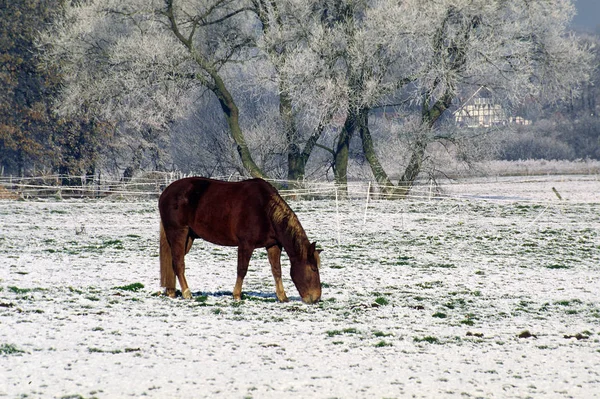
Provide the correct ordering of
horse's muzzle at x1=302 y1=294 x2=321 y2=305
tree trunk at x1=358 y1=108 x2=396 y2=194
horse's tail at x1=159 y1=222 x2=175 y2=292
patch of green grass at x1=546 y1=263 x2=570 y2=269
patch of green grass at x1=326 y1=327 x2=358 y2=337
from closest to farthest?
patch of green grass at x1=326 y1=327 x2=358 y2=337 → horse's muzzle at x1=302 y1=294 x2=321 y2=305 → horse's tail at x1=159 y1=222 x2=175 y2=292 → patch of green grass at x1=546 y1=263 x2=570 y2=269 → tree trunk at x1=358 y1=108 x2=396 y2=194

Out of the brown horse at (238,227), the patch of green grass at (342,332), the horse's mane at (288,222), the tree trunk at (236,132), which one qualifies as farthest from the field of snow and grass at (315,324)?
the tree trunk at (236,132)

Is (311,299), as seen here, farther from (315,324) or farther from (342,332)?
(342,332)

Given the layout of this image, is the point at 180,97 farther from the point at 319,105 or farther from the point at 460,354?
the point at 460,354

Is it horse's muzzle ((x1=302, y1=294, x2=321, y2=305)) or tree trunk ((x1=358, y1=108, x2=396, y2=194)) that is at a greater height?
tree trunk ((x1=358, y1=108, x2=396, y2=194))

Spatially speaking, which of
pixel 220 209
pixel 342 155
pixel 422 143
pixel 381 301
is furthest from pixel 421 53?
pixel 220 209

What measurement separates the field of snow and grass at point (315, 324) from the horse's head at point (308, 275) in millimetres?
296

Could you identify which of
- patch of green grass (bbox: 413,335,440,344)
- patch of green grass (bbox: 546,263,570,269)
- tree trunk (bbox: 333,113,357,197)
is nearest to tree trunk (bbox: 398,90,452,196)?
tree trunk (bbox: 333,113,357,197)

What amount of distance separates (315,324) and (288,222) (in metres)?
1.58

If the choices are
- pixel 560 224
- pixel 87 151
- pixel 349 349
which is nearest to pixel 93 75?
pixel 87 151

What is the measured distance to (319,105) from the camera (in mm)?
30672

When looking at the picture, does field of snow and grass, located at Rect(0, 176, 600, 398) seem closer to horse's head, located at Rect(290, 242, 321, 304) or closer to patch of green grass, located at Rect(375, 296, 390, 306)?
patch of green grass, located at Rect(375, 296, 390, 306)

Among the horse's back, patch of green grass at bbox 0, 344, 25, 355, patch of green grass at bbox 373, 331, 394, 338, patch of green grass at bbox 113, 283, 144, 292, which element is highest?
the horse's back

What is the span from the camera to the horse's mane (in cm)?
1085

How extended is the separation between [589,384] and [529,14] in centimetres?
A: 2572
